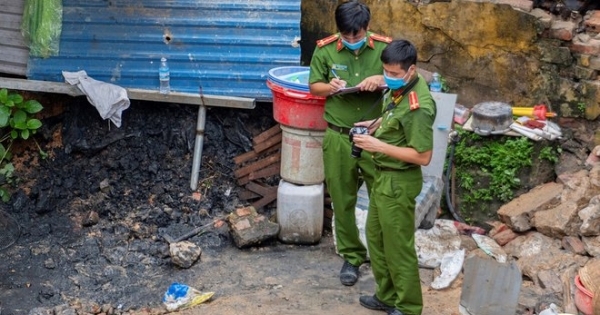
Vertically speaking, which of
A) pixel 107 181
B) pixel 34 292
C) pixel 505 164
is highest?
pixel 505 164

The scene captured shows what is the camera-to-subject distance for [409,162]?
5805 millimetres

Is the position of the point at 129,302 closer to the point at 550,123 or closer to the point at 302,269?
the point at 302,269

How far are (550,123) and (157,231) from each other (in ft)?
12.1

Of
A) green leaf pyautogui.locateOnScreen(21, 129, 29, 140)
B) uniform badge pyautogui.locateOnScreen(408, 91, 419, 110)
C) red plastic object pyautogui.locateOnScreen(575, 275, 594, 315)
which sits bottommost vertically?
red plastic object pyautogui.locateOnScreen(575, 275, 594, 315)

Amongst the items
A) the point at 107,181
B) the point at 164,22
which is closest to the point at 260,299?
the point at 107,181

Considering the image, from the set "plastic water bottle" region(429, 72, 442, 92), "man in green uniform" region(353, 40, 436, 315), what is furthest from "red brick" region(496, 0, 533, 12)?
"man in green uniform" region(353, 40, 436, 315)

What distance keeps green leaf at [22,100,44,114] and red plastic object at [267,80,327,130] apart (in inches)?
87.9

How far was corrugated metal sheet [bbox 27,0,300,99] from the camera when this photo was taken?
818 cm

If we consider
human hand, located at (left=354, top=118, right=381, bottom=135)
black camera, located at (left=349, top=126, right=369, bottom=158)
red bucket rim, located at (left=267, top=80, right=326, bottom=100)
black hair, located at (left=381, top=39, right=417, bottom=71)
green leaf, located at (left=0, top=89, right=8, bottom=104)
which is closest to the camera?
black hair, located at (left=381, top=39, right=417, bottom=71)

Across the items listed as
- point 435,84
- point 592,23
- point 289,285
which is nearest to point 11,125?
point 289,285

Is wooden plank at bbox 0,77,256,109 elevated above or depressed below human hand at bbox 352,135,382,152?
below

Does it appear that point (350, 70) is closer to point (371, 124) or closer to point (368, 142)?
point (371, 124)

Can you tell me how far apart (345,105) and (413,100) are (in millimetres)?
1134

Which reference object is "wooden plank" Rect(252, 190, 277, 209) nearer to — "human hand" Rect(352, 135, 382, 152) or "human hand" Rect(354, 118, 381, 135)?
"human hand" Rect(354, 118, 381, 135)
